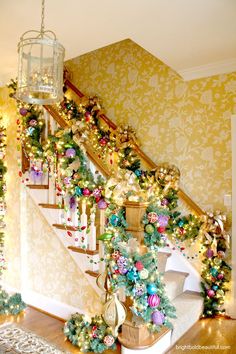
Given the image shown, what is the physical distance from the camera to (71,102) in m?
4.88

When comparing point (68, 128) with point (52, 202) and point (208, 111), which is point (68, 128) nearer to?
point (52, 202)

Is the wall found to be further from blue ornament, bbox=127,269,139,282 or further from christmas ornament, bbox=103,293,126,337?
blue ornament, bbox=127,269,139,282

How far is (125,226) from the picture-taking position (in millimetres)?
2404

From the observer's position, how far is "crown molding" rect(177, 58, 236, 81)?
328 centimetres

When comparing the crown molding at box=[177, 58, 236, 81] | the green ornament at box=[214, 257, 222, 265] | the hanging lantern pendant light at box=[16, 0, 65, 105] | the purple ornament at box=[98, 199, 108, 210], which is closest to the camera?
the hanging lantern pendant light at box=[16, 0, 65, 105]

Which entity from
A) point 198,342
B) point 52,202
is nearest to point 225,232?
point 198,342

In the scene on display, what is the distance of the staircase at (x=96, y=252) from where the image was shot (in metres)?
2.82

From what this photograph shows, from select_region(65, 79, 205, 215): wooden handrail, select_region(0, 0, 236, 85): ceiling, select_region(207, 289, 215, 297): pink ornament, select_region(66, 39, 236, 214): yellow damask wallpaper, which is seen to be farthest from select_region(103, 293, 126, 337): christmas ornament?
select_region(0, 0, 236, 85): ceiling

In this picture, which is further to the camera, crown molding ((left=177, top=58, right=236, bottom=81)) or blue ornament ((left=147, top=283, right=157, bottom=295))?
crown molding ((left=177, top=58, right=236, bottom=81))

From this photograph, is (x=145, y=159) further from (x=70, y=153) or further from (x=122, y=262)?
(x=122, y=262)

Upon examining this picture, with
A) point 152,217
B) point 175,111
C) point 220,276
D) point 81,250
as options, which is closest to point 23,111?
point 81,250

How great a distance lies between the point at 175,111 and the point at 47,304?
2.75 m

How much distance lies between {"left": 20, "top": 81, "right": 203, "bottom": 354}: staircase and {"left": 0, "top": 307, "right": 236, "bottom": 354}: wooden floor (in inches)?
3.4

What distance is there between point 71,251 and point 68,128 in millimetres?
1244
